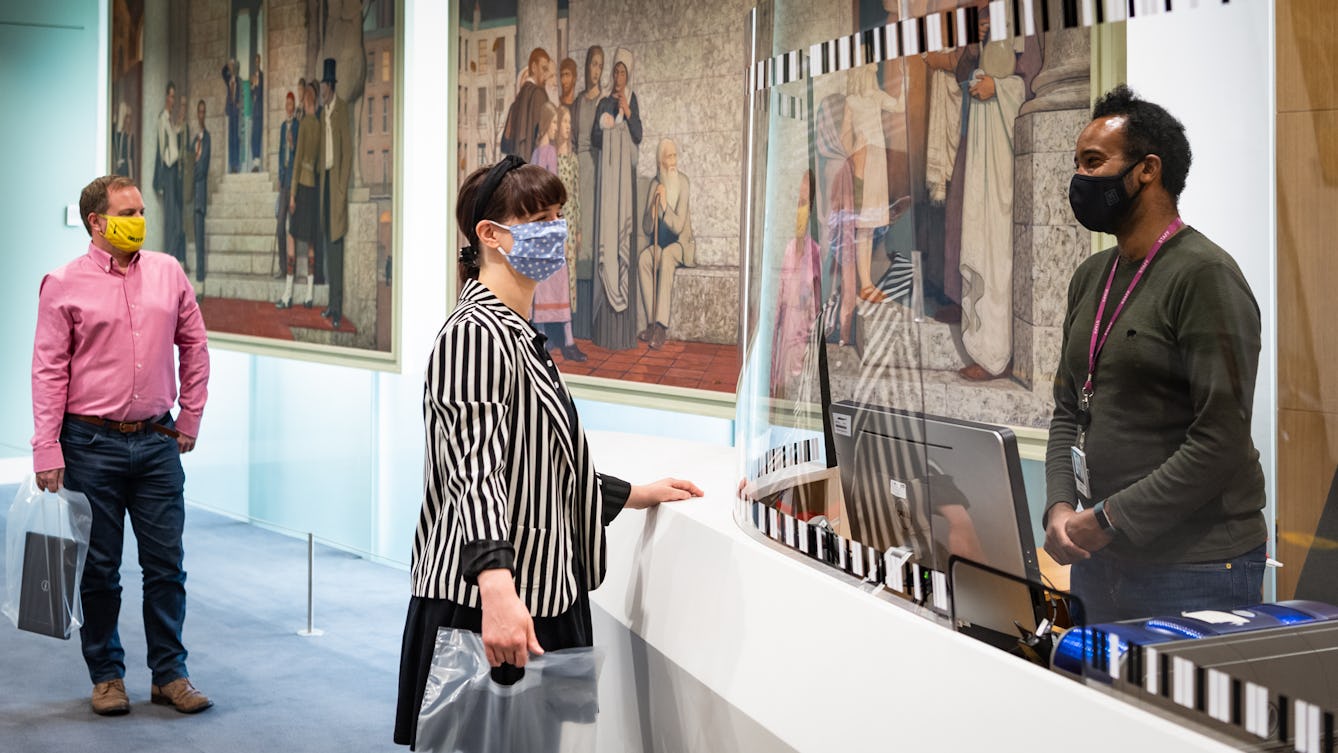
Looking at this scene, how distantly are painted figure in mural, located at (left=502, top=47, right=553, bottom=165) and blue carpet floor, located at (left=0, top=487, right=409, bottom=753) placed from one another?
7.60ft

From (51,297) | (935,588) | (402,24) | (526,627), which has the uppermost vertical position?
(402,24)

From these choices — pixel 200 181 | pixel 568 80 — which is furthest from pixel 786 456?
pixel 200 181

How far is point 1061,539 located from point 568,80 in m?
4.79

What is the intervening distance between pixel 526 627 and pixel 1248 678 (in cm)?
118

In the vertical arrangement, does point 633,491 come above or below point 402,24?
below

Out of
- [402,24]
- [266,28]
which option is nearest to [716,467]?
[402,24]

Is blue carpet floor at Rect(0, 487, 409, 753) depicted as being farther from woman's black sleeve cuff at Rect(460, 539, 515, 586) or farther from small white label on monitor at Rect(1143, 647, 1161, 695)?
small white label on monitor at Rect(1143, 647, 1161, 695)

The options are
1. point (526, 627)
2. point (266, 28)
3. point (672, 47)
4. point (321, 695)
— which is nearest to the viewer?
point (526, 627)

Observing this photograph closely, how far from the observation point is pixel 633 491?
102 inches

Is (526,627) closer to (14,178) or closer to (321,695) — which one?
(321,695)

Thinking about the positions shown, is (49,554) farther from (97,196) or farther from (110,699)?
(97,196)

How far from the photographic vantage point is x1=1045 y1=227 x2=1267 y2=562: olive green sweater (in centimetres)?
134

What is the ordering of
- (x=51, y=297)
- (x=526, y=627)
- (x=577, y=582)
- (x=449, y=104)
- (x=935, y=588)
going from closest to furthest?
1. (x=935, y=588)
2. (x=526, y=627)
3. (x=577, y=582)
4. (x=51, y=297)
5. (x=449, y=104)

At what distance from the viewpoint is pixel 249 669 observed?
5328 mm
